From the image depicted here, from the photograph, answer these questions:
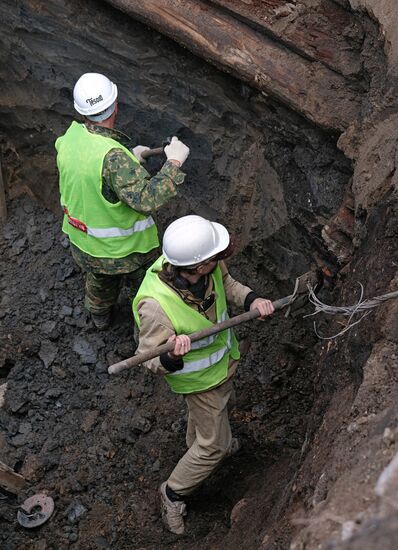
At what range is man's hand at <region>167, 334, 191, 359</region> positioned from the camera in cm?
366

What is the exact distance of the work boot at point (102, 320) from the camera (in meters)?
5.79

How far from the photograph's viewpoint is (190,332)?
3.90 m

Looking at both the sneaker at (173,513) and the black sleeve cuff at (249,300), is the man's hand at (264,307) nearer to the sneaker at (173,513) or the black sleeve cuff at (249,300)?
the black sleeve cuff at (249,300)

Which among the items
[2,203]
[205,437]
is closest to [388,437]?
[205,437]

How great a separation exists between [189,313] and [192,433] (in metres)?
1.04

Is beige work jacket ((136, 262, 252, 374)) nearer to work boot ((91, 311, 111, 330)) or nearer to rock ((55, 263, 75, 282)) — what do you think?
work boot ((91, 311, 111, 330))

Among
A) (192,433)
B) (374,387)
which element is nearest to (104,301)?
(192,433)

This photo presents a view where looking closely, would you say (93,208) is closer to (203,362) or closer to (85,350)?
(85,350)

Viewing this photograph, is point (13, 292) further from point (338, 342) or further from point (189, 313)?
point (338, 342)

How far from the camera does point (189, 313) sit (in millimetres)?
3873

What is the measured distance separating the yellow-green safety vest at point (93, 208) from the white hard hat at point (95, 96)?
0.40 ft

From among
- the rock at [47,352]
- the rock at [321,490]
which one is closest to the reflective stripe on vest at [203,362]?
the rock at [321,490]

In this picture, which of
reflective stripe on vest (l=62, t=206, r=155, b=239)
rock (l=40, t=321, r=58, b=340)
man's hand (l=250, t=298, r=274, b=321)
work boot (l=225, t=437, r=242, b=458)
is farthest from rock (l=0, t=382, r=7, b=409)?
man's hand (l=250, t=298, r=274, b=321)

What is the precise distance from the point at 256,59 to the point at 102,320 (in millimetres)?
2344
